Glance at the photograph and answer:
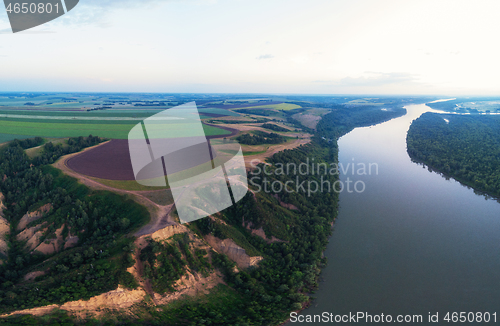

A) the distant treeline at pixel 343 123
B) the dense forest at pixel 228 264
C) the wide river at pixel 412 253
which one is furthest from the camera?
the distant treeline at pixel 343 123

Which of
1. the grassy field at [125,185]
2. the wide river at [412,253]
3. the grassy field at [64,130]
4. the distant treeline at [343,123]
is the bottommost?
the wide river at [412,253]

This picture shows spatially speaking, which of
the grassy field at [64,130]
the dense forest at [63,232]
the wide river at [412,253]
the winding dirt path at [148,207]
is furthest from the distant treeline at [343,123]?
the dense forest at [63,232]

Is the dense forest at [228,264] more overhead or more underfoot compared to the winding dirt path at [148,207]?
more underfoot

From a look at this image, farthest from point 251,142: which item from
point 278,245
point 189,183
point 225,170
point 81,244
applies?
point 81,244

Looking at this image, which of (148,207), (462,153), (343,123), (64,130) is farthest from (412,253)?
(343,123)

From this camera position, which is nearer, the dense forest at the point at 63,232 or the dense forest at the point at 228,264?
the dense forest at the point at 63,232

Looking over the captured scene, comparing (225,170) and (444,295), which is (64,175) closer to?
(225,170)

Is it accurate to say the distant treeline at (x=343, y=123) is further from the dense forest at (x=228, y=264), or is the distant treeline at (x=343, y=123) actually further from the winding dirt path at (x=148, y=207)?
the winding dirt path at (x=148, y=207)

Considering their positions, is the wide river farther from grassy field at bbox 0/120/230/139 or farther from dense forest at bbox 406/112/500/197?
grassy field at bbox 0/120/230/139
